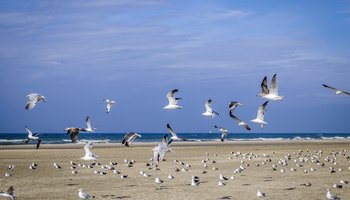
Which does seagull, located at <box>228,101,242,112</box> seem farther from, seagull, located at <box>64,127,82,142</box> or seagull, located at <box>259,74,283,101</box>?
seagull, located at <box>64,127,82,142</box>

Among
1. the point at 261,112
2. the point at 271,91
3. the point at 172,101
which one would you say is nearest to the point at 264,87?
the point at 271,91

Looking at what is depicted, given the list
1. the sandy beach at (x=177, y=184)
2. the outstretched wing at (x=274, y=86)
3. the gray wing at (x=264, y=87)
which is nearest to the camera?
the sandy beach at (x=177, y=184)

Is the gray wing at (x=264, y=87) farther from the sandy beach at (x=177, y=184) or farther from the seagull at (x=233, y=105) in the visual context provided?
the sandy beach at (x=177, y=184)

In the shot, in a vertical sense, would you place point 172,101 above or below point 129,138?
above

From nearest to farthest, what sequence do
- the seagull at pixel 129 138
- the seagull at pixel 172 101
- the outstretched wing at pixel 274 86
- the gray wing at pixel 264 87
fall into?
the seagull at pixel 129 138
the outstretched wing at pixel 274 86
the gray wing at pixel 264 87
the seagull at pixel 172 101

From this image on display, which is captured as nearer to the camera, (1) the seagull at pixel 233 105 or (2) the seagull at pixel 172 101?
(1) the seagull at pixel 233 105

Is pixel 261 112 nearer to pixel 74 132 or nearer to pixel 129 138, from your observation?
pixel 129 138

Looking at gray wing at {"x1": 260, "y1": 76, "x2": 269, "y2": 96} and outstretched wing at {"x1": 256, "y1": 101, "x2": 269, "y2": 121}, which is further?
outstretched wing at {"x1": 256, "y1": 101, "x2": 269, "y2": 121}

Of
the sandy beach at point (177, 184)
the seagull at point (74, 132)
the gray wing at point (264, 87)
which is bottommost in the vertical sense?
the sandy beach at point (177, 184)

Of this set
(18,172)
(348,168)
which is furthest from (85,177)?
(348,168)

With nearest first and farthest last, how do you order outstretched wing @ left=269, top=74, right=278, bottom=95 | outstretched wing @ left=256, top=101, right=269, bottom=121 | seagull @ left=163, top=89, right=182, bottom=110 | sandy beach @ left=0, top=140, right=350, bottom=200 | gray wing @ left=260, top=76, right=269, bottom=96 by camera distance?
sandy beach @ left=0, top=140, right=350, bottom=200, outstretched wing @ left=269, top=74, right=278, bottom=95, gray wing @ left=260, top=76, right=269, bottom=96, outstretched wing @ left=256, top=101, right=269, bottom=121, seagull @ left=163, top=89, right=182, bottom=110

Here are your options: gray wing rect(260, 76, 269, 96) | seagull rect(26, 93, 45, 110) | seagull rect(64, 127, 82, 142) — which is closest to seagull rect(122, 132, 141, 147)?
seagull rect(64, 127, 82, 142)

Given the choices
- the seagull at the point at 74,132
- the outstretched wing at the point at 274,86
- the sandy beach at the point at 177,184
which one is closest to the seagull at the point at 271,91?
the outstretched wing at the point at 274,86

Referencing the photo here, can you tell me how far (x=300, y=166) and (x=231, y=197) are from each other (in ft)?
43.0
